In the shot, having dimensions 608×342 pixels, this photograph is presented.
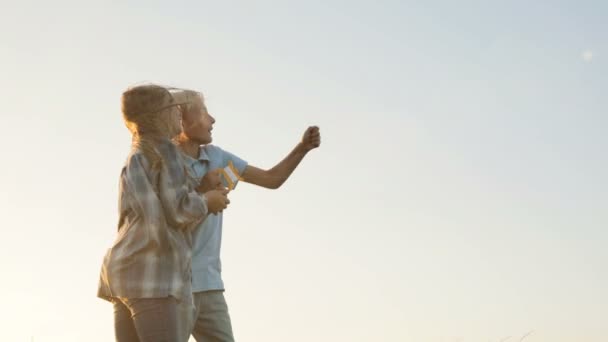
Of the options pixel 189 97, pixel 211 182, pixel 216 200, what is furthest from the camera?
pixel 189 97

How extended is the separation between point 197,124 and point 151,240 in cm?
161

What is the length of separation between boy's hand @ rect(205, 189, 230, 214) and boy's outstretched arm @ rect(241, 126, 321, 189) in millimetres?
1294

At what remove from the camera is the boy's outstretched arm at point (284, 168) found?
577cm

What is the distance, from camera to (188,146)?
5.74 metres

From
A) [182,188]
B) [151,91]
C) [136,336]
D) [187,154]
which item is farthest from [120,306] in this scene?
[187,154]

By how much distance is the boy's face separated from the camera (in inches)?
224

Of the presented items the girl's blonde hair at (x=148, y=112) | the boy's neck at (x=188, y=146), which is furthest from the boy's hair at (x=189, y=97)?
the girl's blonde hair at (x=148, y=112)

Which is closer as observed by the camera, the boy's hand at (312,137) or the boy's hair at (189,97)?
the boy's hair at (189,97)

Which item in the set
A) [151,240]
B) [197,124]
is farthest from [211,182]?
[197,124]

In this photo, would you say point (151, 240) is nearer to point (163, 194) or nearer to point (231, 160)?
point (163, 194)

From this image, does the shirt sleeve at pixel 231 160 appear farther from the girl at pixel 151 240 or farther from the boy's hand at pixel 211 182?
the girl at pixel 151 240

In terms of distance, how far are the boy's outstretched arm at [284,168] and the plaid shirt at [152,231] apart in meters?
1.55

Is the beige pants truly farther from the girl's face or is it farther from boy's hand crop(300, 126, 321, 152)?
the girl's face

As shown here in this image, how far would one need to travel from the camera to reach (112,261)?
426cm
